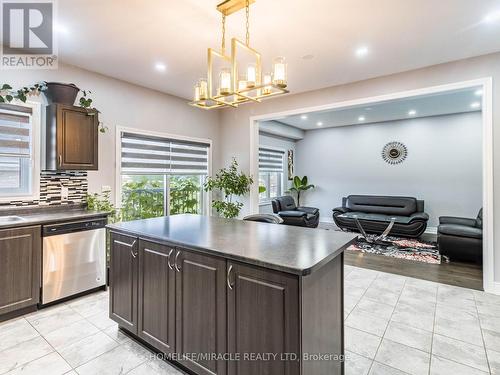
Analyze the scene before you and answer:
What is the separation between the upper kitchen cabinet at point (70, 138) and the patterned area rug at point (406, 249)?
417 centimetres

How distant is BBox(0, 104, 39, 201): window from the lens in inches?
120

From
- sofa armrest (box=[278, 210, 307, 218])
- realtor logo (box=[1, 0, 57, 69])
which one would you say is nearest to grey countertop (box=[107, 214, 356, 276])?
realtor logo (box=[1, 0, 57, 69])

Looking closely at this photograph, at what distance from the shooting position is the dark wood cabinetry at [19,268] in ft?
8.46

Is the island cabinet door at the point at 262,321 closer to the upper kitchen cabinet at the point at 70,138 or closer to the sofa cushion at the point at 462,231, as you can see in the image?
the upper kitchen cabinet at the point at 70,138

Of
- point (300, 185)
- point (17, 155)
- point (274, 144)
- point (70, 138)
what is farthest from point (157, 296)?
point (300, 185)

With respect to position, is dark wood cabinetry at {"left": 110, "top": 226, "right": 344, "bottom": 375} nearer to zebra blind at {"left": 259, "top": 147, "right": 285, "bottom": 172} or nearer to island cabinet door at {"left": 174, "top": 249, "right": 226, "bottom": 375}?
island cabinet door at {"left": 174, "top": 249, "right": 226, "bottom": 375}

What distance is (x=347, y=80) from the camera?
13.6 feet

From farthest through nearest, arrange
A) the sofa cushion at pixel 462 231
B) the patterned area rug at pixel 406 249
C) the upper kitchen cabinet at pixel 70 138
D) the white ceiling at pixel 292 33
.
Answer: the patterned area rug at pixel 406 249 < the sofa cushion at pixel 462 231 < the upper kitchen cabinet at pixel 70 138 < the white ceiling at pixel 292 33

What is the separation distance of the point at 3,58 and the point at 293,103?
160 inches

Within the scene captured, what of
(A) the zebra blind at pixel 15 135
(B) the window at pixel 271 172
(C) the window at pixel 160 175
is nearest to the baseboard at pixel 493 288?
(C) the window at pixel 160 175

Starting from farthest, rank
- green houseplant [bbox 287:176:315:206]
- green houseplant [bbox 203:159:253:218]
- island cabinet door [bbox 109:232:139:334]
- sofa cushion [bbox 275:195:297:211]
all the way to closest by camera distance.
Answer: green houseplant [bbox 287:176:315:206]
sofa cushion [bbox 275:195:297:211]
green houseplant [bbox 203:159:253:218]
island cabinet door [bbox 109:232:139:334]

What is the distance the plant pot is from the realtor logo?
390 mm

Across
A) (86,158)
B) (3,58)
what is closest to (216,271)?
(86,158)

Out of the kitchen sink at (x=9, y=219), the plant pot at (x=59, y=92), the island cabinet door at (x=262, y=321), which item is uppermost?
the plant pot at (x=59, y=92)
